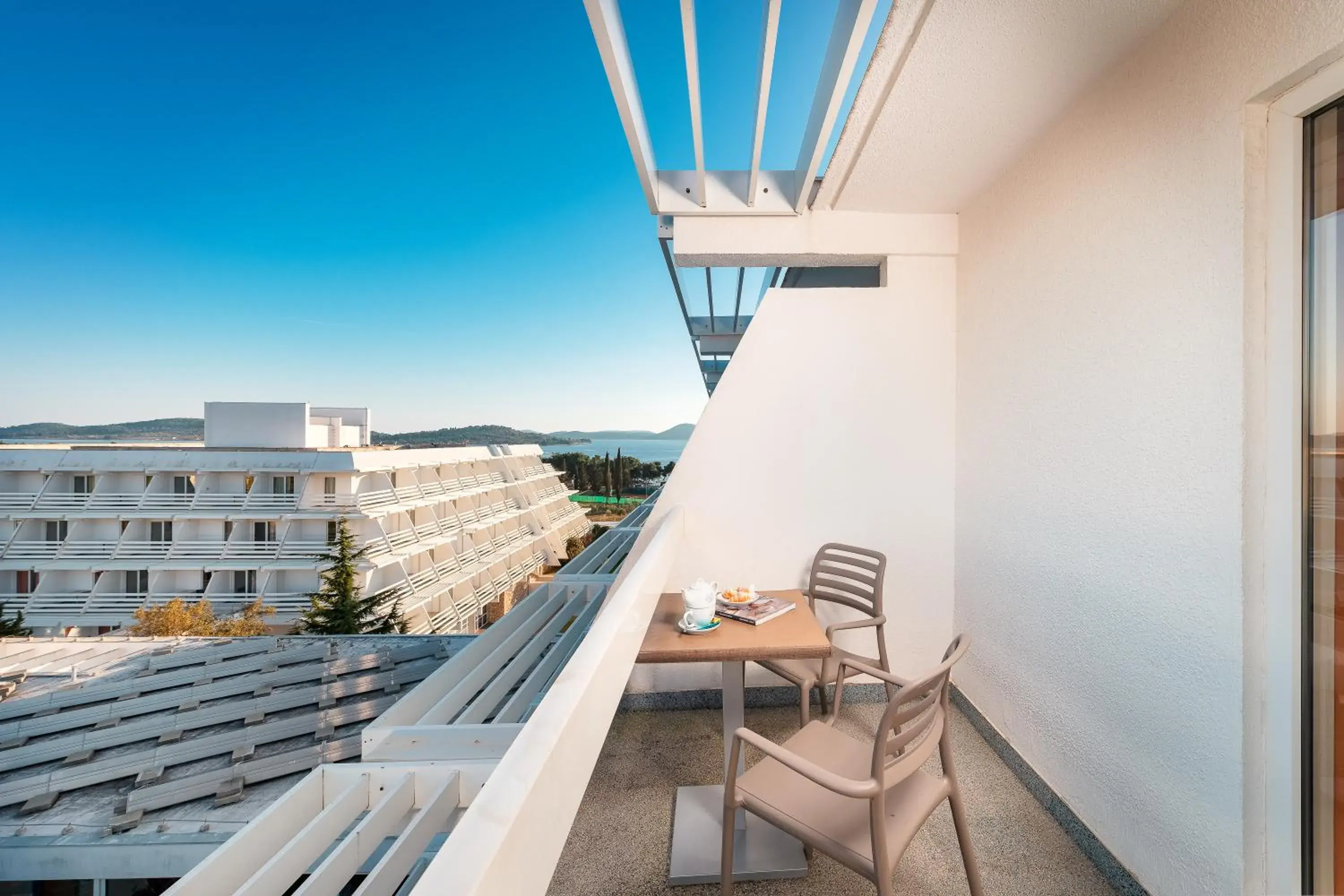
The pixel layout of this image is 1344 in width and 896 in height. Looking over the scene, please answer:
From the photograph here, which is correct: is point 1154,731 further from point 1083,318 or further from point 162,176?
point 162,176

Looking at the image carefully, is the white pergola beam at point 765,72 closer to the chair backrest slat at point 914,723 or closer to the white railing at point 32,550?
the chair backrest slat at point 914,723

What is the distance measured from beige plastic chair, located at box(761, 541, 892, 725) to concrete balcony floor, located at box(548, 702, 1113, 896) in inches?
15.1

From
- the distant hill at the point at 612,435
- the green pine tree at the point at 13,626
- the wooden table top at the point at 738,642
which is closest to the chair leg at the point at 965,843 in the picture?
the wooden table top at the point at 738,642

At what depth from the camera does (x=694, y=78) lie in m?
1.39

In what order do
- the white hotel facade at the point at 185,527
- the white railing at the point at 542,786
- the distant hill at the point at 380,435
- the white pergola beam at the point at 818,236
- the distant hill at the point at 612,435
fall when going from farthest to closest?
1. the distant hill at the point at 612,435
2. the distant hill at the point at 380,435
3. the white hotel facade at the point at 185,527
4. the white pergola beam at the point at 818,236
5. the white railing at the point at 542,786

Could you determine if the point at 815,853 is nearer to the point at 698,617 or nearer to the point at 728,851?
the point at 728,851

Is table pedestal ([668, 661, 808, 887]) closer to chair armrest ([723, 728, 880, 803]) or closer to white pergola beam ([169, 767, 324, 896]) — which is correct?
chair armrest ([723, 728, 880, 803])

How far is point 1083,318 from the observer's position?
5.27 feet

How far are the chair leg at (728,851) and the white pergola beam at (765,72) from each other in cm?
189

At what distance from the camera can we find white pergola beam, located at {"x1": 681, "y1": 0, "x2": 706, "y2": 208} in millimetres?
1153

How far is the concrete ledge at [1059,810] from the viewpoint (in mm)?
1440

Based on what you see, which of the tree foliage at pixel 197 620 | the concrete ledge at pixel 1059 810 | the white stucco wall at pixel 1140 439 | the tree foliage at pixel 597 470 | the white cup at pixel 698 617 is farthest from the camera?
the tree foliage at pixel 197 620

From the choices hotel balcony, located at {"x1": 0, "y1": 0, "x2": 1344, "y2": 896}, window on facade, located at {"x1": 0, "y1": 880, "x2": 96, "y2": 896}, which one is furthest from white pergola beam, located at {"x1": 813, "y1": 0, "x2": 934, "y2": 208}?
window on facade, located at {"x1": 0, "y1": 880, "x2": 96, "y2": 896}

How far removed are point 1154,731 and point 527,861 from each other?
1714 mm
